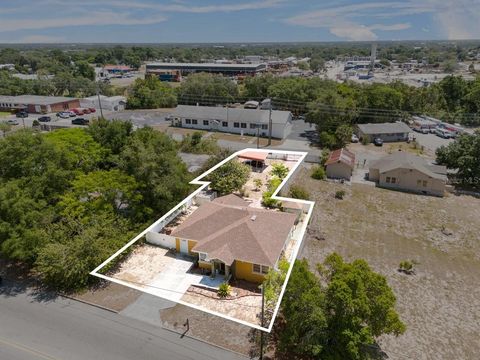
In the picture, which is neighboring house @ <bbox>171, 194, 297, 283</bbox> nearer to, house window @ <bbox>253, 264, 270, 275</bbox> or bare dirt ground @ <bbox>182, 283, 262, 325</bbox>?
house window @ <bbox>253, 264, 270, 275</bbox>

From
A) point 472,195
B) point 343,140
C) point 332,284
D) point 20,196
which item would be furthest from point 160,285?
point 343,140

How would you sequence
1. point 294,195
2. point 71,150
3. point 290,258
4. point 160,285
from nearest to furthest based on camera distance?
point 160,285 < point 290,258 < point 71,150 < point 294,195

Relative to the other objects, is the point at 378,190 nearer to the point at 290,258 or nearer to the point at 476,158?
the point at 476,158

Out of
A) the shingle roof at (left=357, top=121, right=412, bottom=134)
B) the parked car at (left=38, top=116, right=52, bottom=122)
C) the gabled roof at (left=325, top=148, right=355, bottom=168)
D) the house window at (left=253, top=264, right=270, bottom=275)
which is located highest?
the house window at (left=253, top=264, right=270, bottom=275)

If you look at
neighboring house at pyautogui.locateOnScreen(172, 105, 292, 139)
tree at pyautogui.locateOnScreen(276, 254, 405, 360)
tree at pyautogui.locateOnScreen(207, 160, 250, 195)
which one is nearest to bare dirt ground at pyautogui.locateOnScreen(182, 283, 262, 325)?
tree at pyautogui.locateOnScreen(276, 254, 405, 360)

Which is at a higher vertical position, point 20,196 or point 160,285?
point 160,285

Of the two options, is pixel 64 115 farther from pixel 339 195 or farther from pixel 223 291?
pixel 223 291
